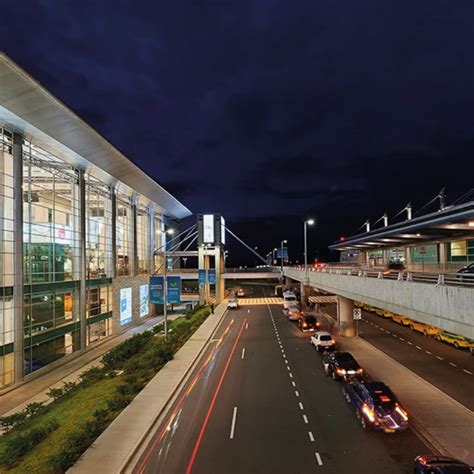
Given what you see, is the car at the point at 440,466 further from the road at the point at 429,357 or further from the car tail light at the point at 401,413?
the road at the point at 429,357

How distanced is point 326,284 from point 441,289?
68.1ft

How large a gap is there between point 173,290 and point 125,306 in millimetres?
18651

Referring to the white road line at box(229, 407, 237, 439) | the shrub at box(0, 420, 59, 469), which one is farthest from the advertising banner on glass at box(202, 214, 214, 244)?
the shrub at box(0, 420, 59, 469)

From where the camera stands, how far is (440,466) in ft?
35.4

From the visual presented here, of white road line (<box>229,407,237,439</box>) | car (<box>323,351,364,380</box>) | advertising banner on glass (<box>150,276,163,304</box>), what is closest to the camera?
white road line (<box>229,407,237,439</box>)

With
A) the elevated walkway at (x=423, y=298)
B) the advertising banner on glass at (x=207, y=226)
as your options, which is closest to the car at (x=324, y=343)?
the elevated walkway at (x=423, y=298)

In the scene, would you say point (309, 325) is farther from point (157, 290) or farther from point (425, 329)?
point (157, 290)

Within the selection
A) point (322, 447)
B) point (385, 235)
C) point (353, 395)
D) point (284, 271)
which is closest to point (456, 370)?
point (353, 395)

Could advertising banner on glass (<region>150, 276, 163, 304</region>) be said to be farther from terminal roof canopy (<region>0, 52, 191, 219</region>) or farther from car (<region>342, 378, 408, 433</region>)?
car (<region>342, 378, 408, 433</region>)

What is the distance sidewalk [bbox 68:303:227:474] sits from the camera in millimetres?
12828

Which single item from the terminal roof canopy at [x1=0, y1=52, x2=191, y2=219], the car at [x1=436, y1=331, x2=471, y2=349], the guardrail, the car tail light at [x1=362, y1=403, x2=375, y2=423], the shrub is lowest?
the car at [x1=436, y1=331, x2=471, y2=349]

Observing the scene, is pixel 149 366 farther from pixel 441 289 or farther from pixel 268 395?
pixel 441 289

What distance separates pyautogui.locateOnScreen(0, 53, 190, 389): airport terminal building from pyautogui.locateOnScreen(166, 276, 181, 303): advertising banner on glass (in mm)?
8749

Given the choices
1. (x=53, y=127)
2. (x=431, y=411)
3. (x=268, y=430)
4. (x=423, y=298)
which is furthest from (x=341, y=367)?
(x=53, y=127)
